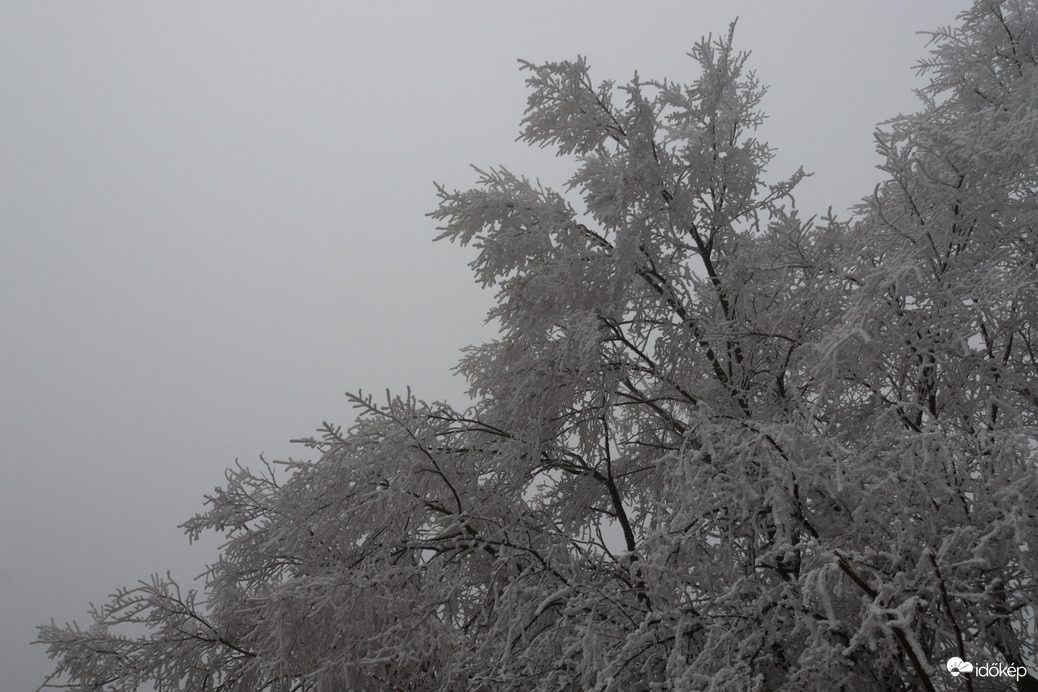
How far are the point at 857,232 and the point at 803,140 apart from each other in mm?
206524

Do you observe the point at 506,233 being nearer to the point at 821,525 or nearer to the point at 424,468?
the point at 424,468

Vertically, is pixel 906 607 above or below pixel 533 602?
below

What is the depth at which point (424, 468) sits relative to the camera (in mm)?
5496

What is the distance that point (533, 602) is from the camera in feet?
14.5

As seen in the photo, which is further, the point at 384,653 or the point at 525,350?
the point at 525,350

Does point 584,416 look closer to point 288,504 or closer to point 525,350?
point 525,350

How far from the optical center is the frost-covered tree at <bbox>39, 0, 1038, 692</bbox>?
3555mm

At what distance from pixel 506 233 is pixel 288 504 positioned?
2660 mm

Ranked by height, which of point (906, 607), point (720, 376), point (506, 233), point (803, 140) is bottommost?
point (906, 607)

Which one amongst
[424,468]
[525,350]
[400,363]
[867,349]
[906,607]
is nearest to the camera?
[906,607]

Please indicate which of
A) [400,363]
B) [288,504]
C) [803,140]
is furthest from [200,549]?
[803,140]

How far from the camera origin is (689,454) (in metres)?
4.54

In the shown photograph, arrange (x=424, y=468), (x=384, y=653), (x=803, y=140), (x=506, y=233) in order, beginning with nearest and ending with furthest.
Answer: (x=384, y=653), (x=424, y=468), (x=506, y=233), (x=803, y=140)

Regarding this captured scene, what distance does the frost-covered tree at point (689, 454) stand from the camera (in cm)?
355
